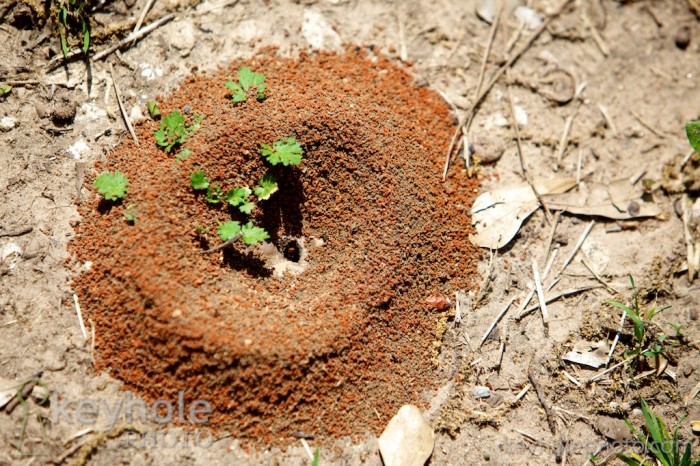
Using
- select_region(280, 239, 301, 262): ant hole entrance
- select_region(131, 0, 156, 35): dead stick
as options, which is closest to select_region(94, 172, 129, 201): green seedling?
select_region(280, 239, 301, 262): ant hole entrance

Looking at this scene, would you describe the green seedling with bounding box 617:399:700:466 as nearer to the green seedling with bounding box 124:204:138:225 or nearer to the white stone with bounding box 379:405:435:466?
the white stone with bounding box 379:405:435:466

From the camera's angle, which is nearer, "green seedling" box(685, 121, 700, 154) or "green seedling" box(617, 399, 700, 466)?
"green seedling" box(617, 399, 700, 466)

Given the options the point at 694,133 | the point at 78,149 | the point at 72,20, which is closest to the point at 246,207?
the point at 78,149

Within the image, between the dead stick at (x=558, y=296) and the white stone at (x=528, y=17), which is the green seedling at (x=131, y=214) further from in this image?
the white stone at (x=528, y=17)

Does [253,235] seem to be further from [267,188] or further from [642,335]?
[642,335]

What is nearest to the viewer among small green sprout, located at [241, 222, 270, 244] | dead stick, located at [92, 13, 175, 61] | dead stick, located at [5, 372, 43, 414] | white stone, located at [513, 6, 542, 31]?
dead stick, located at [5, 372, 43, 414]

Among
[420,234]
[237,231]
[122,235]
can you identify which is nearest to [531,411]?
[420,234]

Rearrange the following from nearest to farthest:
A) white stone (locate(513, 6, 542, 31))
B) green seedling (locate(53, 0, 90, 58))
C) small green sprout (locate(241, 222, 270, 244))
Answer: small green sprout (locate(241, 222, 270, 244)), green seedling (locate(53, 0, 90, 58)), white stone (locate(513, 6, 542, 31))
